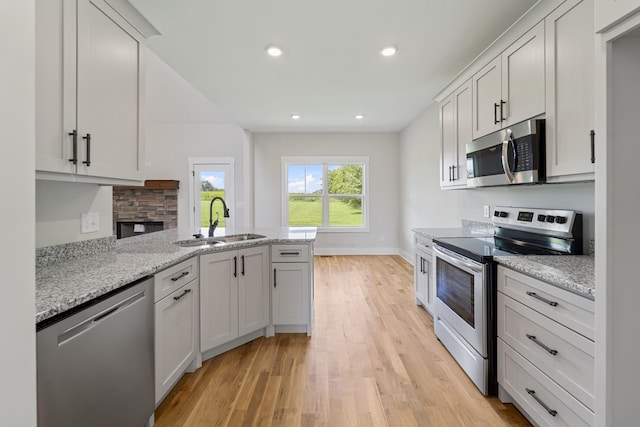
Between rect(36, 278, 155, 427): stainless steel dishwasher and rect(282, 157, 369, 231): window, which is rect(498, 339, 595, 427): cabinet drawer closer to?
rect(36, 278, 155, 427): stainless steel dishwasher

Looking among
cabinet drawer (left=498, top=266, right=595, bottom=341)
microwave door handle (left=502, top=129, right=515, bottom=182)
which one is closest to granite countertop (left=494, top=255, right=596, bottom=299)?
cabinet drawer (left=498, top=266, right=595, bottom=341)

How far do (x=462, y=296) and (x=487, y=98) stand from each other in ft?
5.21

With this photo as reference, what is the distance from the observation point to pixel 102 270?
149 cm

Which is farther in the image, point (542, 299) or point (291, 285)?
point (291, 285)

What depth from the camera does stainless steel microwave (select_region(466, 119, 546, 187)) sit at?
6.06 feet

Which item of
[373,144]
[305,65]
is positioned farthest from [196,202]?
[305,65]

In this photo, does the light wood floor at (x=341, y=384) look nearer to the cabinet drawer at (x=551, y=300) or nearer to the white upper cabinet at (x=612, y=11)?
the cabinet drawer at (x=551, y=300)

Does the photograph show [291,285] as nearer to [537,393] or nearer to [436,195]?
[537,393]

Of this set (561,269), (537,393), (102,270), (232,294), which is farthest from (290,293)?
(561,269)

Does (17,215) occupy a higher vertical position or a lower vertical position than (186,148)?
lower

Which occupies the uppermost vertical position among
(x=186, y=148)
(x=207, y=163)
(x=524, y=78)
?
(x=186, y=148)

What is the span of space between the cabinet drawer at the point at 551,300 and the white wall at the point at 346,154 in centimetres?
480

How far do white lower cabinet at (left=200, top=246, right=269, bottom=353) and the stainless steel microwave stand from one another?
1.93m

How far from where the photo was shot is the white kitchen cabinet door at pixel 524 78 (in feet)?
6.09
